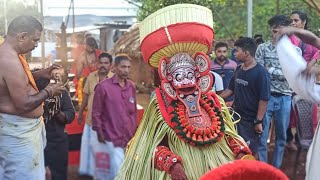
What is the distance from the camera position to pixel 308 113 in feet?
22.2

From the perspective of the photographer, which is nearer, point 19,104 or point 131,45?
point 19,104

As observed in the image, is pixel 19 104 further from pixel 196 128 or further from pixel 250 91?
pixel 250 91

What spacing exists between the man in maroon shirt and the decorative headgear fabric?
6.79 feet

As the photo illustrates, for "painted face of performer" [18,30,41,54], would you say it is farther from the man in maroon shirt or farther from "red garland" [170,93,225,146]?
the man in maroon shirt

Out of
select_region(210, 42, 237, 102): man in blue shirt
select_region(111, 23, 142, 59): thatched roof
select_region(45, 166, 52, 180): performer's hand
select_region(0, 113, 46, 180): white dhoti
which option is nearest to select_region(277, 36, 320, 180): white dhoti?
select_region(0, 113, 46, 180): white dhoti

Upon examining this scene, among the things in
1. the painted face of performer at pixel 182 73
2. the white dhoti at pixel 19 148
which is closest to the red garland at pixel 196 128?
the painted face of performer at pixel 182 73

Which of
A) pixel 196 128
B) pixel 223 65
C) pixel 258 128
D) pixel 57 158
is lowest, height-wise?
pixel 57 158

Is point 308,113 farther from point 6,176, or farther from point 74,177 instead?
point 6,176

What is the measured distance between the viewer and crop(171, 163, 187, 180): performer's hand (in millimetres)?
3871

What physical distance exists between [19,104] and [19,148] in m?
0.38

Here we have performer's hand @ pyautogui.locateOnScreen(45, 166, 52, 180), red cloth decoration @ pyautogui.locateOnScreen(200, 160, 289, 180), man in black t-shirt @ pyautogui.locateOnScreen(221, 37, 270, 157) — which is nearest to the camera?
red cloth decoration @ pyautogui.locateOnScreen(200, 160, 289, 180)

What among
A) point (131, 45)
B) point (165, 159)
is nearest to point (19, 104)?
point (165, 159)

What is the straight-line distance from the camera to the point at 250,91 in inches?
243

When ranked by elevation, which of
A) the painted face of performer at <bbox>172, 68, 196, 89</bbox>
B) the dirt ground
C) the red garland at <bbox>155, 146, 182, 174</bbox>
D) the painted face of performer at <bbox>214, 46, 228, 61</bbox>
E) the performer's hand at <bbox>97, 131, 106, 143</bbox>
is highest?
the painted face of performer at <bbox>214, 46, 228, 61</bbox>
